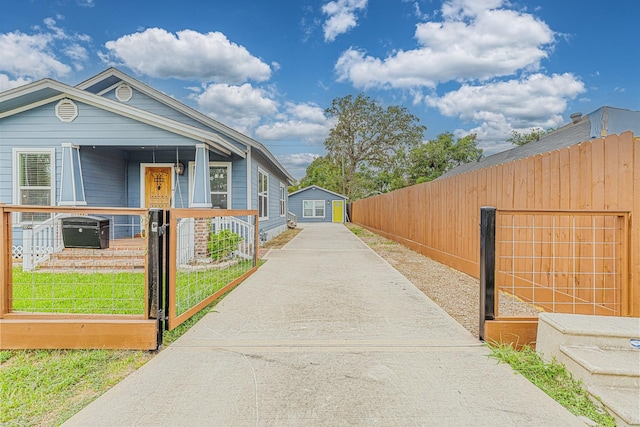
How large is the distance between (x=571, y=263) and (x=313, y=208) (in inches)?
1148

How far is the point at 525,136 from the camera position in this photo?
102 ft

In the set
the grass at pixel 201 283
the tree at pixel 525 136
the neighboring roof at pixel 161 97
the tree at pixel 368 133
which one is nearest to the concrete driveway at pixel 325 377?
the grass at pixel 201 283

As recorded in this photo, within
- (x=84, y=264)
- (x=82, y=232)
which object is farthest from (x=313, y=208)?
(x=82, y=232)

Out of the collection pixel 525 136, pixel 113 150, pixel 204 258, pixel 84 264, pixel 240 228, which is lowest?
pixel 84 264

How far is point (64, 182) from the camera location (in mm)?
7902

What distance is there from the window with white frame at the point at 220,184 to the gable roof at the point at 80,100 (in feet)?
6.99

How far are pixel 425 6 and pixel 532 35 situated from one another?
350 centimetres

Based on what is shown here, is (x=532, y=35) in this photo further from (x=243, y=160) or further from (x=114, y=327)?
(x=114, y=327)

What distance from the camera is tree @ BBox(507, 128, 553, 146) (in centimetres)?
3011

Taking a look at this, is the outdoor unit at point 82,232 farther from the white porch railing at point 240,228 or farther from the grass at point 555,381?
the white porch railing at point 240,228

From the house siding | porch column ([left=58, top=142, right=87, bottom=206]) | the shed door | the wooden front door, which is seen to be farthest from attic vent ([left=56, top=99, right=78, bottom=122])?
the shed door

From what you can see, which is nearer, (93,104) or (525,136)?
(93,104)

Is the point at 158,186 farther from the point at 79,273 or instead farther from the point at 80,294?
the point at 80,294

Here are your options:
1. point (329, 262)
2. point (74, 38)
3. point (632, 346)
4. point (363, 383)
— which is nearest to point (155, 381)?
point (363, 383)
